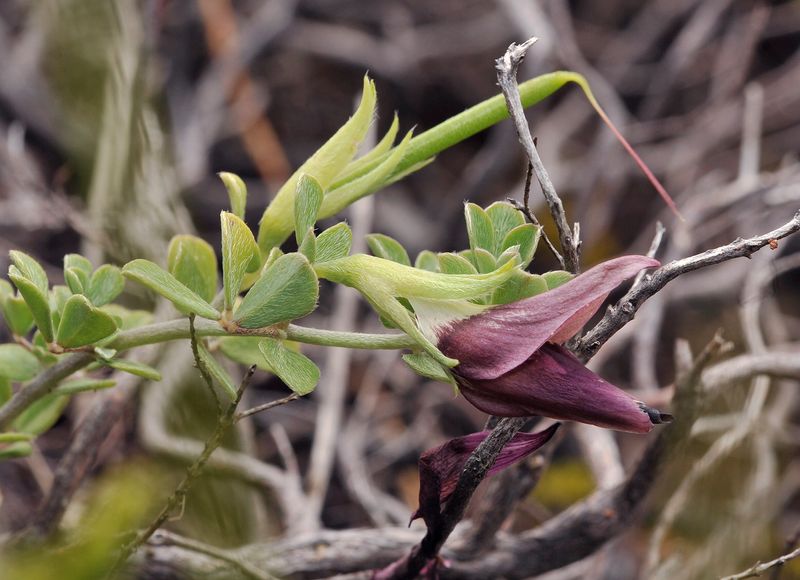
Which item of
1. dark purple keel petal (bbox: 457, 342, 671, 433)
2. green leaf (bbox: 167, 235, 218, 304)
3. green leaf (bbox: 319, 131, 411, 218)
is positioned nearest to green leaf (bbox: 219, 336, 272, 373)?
green leaf (bbox: 167, 235, 218, 304)

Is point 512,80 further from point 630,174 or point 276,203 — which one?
point 630,174

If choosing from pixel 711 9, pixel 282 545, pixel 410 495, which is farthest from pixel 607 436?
pixel 711 9

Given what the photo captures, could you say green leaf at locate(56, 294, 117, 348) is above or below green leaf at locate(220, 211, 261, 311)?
below

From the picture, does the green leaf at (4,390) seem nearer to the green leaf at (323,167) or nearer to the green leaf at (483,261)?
the green leaf at (323,167)

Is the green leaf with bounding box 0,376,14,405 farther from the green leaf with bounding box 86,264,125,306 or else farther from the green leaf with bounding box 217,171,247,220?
the green leaf with bounding box 217,171,247,220

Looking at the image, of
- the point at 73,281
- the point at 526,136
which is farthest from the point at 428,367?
the point at 73,281

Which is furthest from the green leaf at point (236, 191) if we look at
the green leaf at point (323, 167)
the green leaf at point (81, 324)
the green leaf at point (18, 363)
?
the green leaf at point (18, 363)
